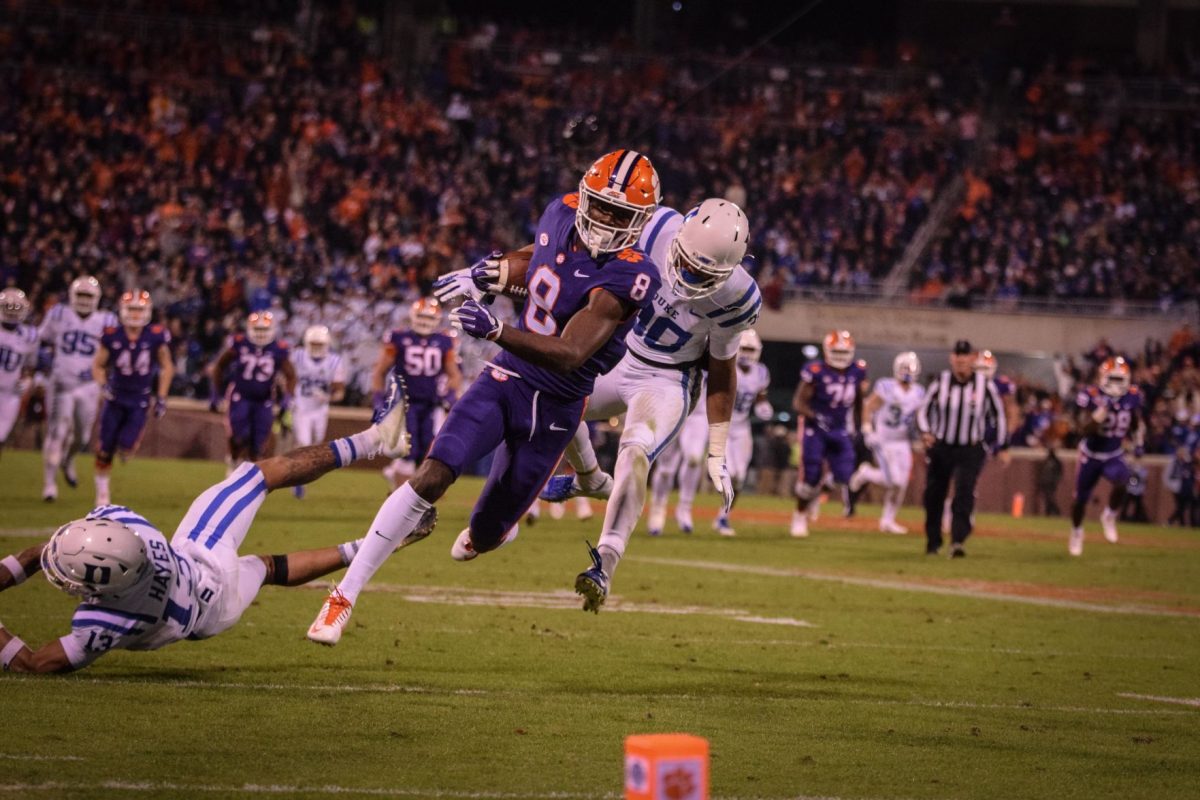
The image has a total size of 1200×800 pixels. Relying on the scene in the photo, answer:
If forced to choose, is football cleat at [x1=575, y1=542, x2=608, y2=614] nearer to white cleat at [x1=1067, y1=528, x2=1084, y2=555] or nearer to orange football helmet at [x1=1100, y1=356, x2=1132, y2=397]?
white cleat at [x1=1067, y1=528, x2=1084, y2=555]

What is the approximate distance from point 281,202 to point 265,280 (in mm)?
3021

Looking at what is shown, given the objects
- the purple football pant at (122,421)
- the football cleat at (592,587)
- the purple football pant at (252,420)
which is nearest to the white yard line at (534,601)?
the football cleat at (592,587)

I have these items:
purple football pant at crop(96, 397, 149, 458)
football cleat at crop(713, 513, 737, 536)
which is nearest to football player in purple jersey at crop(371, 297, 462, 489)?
purple football pant at crop(96, 397, 149, 458)

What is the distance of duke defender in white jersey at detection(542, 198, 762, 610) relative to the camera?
756cm

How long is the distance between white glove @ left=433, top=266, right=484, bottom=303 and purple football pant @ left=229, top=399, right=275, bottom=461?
34.1ft

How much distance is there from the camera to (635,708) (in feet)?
21.7

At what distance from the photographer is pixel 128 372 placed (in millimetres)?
15820

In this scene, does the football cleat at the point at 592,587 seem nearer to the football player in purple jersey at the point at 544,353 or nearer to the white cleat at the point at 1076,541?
the football player in purple jersey at the point at 544,353

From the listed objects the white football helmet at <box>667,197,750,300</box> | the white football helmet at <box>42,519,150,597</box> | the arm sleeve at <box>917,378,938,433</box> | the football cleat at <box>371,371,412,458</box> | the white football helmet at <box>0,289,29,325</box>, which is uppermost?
the white football helmet at <box>667,197,750,300</box>

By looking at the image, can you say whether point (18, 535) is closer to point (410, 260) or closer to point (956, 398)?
point (956, 398)

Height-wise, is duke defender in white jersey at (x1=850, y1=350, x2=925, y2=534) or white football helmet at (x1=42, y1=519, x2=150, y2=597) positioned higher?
duke defender in white jersey at (x1=850, y1=350, x2=925, y2=534)

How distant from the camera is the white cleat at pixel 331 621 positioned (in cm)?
651

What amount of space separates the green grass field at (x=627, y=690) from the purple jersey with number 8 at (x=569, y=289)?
1375 mm

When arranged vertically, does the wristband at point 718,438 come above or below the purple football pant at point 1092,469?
above
